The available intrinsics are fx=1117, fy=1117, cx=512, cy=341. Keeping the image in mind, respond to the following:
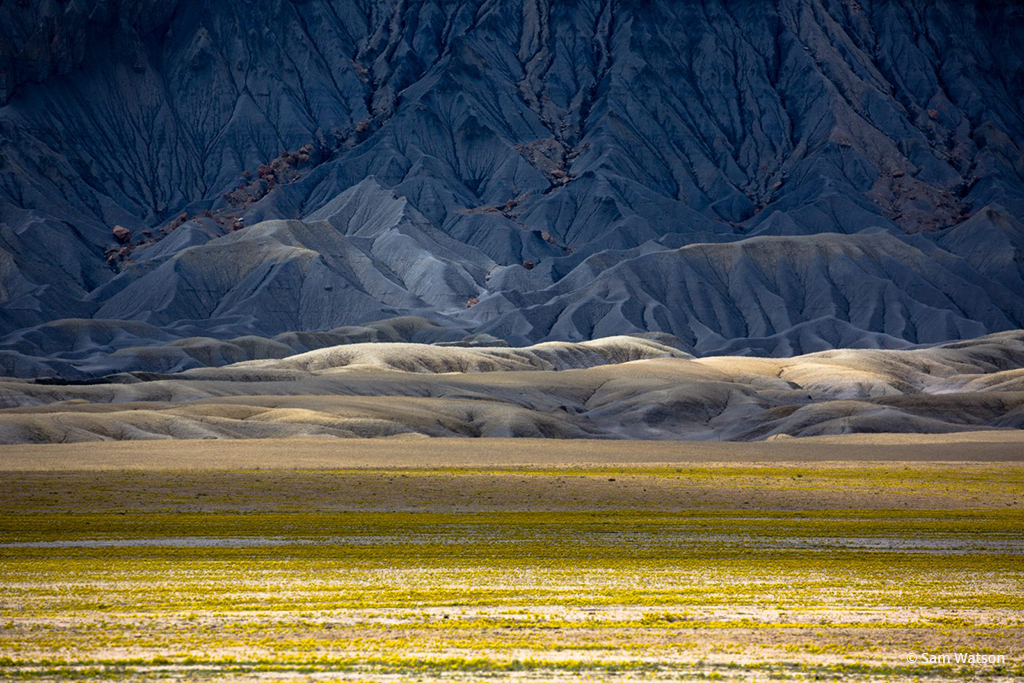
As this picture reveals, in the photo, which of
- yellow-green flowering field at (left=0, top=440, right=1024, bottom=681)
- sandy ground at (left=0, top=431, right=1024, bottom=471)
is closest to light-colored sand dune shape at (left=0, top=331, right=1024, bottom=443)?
sandy ground at (left=0, top=431, right=1024, bottom=471)

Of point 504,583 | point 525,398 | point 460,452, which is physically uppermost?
point 504,583

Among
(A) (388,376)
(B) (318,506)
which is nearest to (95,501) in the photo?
(B) (318,506)

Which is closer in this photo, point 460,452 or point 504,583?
point 504,583

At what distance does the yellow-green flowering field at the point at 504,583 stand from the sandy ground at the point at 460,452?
1481 centimetres

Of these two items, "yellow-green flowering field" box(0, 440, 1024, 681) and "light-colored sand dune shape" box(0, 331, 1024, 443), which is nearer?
"yellow-green flowering field" box(0, 440, 1024, 681)

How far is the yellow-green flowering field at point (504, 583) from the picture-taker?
18.5 m

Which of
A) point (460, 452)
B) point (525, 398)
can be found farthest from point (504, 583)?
point (525, 398)

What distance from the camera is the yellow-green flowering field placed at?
1848cm

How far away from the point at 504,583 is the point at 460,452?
156 ft

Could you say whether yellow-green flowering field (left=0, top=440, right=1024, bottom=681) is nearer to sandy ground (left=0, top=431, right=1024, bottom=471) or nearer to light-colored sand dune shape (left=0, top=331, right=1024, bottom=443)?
sandy ground (left=0, top=431, right=1024, bottom=471)


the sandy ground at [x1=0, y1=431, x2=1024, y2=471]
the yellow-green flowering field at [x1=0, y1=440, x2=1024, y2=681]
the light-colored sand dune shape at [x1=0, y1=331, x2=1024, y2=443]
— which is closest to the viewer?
the yellow-green flowering field at [x1=0, y1=440, x2=1024, y2=681]

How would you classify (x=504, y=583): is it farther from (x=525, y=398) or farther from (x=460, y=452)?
(x=525, y=398)

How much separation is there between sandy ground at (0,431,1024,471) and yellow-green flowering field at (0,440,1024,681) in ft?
48.6

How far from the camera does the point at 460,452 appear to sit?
73.3 metres
